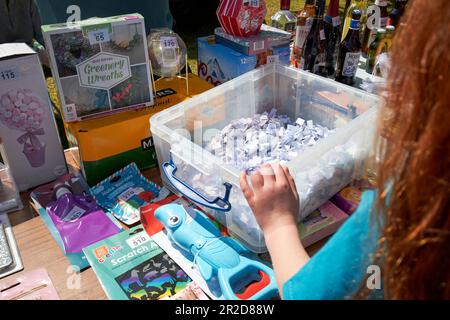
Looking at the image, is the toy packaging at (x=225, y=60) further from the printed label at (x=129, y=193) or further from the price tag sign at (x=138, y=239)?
the price tag sign at (x=138, y=239)

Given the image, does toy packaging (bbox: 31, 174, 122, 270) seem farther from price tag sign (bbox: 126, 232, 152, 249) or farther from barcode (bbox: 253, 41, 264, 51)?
barcode (bbox: 253, 41, 264, 51)

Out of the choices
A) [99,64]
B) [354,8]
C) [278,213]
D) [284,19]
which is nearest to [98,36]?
[99,64]

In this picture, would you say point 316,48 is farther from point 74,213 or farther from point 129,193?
point 74,213

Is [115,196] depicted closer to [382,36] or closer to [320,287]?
[320,287]

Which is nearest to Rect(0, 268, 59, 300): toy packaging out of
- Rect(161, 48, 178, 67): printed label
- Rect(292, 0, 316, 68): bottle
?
Rect(161, 48, 178, 67): printed label

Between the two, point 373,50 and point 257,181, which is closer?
point 257,181

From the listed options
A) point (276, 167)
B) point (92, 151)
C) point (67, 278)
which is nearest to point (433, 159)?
point (276, 167)

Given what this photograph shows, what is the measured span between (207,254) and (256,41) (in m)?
0.67

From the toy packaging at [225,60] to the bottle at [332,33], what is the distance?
0.18m

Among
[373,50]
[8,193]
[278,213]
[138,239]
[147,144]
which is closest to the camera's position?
[278,213]

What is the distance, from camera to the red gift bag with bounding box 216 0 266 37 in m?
1.12

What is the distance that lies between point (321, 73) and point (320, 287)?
2.99 feet

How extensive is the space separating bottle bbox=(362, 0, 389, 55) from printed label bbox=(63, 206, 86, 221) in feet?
3.74

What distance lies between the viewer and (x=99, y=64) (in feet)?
3.00
